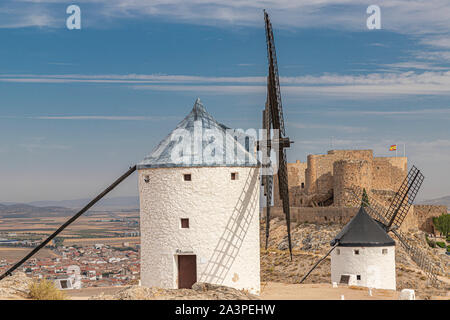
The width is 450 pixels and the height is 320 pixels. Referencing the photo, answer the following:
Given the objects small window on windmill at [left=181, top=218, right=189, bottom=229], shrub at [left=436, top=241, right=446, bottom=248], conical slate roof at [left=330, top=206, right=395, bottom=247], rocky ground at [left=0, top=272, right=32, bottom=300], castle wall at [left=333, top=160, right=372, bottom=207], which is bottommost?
shrub at [left=436, top=241, right=446, bottom=248]

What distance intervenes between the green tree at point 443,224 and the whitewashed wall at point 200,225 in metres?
36.0

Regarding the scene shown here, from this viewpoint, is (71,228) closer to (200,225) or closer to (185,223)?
(185,223)

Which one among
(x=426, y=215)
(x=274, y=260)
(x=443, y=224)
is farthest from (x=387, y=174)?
(x=274, y=260)

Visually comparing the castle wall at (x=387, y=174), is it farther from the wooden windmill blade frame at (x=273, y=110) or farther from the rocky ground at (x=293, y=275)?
the wooden windmill blade frame at (x=273, y=110)

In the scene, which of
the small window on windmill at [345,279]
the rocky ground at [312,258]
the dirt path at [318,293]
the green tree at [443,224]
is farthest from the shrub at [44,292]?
the green tree at [443,224]

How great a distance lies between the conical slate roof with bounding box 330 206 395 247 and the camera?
68.0 ft

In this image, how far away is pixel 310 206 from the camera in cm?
4103

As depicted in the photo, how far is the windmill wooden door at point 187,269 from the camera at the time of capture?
1622 cm

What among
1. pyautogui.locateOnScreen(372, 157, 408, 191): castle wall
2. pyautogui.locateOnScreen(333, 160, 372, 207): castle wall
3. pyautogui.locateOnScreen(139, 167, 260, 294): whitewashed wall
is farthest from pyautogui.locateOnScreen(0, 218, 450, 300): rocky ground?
pyautogui.locateOnScreen(372, 157, 408, 191): castle wall

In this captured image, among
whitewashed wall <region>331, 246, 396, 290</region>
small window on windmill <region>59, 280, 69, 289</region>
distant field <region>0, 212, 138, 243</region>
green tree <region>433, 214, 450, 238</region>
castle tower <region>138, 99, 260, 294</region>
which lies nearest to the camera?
castle tower <region>138, 99, 260, 294</region>

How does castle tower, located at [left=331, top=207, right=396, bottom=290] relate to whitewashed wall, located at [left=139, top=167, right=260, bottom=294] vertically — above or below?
below

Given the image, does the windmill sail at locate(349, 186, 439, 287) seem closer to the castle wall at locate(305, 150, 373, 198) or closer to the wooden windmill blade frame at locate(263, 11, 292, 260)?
the castle wall at locate(305, 150, 373, 198)

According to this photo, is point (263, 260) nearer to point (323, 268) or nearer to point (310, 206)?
point (323, 268)
